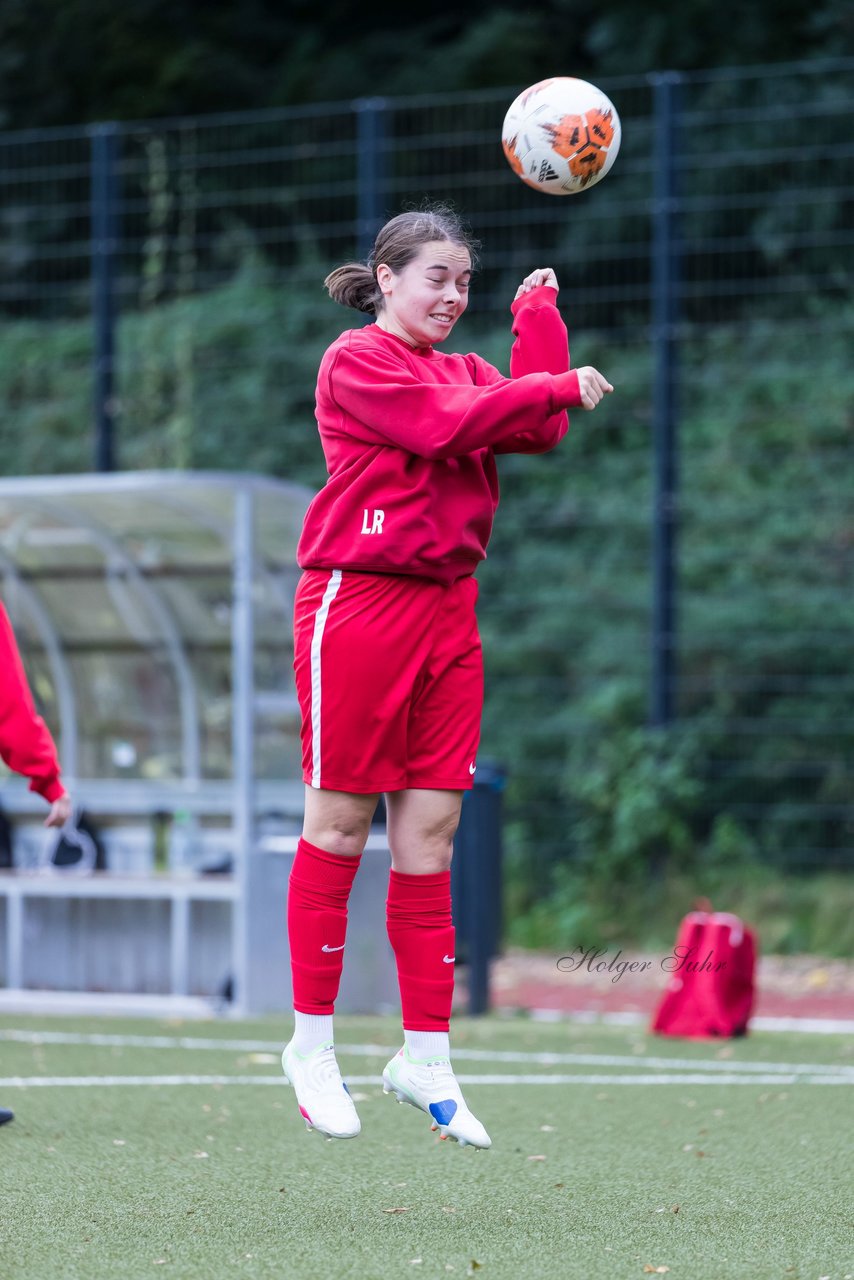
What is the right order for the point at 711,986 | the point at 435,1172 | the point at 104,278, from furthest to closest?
the point at 104,278, the point at 711,986, the point at 435,1172

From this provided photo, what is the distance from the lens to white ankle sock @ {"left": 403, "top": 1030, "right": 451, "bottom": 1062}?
3.97 m

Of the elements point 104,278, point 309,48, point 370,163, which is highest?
point 309,48

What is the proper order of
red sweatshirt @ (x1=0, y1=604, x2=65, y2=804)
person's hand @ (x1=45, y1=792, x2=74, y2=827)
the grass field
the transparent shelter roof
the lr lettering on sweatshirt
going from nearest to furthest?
the grass field, the lr lettering on sweatshirt, red sweatshirt @ (x1=0, y1=604, x2=65, y2=804), person's hand @ (x1=45, y1=792, x2=74, y2=827), the transparent shelter roof

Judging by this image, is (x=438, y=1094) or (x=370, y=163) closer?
(x=438, y=1094)

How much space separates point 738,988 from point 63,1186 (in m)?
3.76

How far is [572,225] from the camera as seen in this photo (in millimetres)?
12984

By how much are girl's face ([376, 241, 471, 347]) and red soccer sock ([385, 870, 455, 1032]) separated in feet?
3.88

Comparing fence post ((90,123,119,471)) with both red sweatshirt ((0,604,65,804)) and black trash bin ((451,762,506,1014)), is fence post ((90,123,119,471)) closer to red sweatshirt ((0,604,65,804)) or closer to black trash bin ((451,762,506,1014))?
black trash bin ((451,762,506,1014))

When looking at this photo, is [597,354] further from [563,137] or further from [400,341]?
[400,341]

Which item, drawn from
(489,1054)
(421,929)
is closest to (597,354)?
(489,1054)

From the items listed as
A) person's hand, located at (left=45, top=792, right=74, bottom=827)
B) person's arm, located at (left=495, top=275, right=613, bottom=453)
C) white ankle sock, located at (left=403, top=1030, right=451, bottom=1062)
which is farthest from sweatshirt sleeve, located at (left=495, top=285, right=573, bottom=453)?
person's hand, located at (left=45, top=792, right=74, bottom=827)

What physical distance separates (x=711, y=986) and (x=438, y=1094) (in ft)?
11.3

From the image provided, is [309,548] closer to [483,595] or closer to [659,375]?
[659,375]

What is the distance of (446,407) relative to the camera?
151 inches
